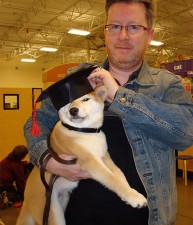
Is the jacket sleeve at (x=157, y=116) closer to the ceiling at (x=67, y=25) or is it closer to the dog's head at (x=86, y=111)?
the dog's head at (x=86, y=111)

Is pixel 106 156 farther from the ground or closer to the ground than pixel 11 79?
closer to the ground

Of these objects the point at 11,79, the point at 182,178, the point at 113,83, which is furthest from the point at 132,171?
the point at 11,79

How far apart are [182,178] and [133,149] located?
5967mm

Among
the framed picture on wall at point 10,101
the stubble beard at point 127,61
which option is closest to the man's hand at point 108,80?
the stubble beard at point 127,61

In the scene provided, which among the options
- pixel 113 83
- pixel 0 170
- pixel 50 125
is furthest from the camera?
pixel 0 170

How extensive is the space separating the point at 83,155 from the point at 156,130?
409mm

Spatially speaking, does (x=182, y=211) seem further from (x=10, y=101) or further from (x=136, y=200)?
(x=10, y=101)

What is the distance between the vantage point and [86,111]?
5.31 feet

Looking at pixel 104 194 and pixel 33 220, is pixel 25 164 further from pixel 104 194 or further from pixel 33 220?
pixel 104 194

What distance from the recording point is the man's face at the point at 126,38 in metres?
1.62

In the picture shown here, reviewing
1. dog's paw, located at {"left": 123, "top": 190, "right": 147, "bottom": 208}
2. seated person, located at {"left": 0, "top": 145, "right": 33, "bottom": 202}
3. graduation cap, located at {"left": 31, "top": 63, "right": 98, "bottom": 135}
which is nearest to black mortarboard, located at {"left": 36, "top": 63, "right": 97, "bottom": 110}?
graduation cap, located at {"left": 31, "top": 63, "right": 98, "bottom": 135}

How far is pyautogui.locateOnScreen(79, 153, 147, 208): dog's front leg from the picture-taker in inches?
56.6

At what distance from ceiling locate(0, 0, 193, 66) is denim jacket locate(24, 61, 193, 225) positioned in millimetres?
7356

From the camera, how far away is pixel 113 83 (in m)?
1.51
